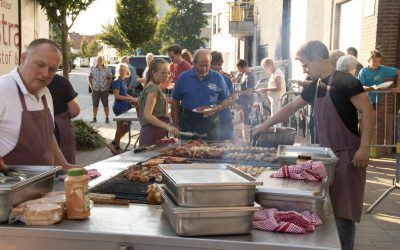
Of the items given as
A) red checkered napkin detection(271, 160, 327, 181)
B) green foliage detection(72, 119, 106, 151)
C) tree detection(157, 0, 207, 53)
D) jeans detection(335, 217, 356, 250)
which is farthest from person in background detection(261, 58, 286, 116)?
tree detection(157, 0, 207, 53)

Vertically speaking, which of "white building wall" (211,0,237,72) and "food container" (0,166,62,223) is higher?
"white building wall" (211,0,237,72)

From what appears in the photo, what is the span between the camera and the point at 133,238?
6.88ft

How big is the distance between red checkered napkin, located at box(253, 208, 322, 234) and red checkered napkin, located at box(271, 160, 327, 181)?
0.38 metres

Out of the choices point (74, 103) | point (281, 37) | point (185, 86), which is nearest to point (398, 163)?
point (185, 86)

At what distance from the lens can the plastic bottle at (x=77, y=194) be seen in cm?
219

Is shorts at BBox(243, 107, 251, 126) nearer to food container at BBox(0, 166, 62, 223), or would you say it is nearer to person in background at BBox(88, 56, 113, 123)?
person in background at BBox(88, 56, 113, 123)

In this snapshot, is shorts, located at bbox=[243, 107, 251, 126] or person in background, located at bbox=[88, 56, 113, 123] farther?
person in background, located at bbox=[88, 56, 113, 123]

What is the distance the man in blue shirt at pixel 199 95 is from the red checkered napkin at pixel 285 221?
10.5 feet

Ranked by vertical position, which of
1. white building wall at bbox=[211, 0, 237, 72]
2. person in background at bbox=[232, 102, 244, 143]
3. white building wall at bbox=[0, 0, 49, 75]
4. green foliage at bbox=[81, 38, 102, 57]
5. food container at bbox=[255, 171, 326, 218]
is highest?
green foliage at bbox=[81, 38, 102, 57]

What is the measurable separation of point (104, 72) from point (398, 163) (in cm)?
952

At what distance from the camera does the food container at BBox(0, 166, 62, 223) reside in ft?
6.99

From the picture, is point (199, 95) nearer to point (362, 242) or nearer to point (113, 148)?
point (362, 242)

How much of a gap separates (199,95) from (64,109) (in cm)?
153

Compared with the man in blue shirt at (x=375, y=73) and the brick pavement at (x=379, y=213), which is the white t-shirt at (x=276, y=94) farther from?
the brick pavement at (x=379, y=213)
